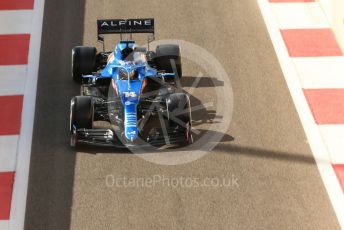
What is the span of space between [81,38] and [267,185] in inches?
183

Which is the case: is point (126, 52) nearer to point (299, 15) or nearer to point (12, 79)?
point (12, 79)

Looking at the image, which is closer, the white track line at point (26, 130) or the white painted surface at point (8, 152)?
the white track line at point (26, 130)

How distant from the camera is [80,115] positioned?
26.9ft

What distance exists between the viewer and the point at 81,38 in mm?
10703

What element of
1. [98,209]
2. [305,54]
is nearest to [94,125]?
[98,209]

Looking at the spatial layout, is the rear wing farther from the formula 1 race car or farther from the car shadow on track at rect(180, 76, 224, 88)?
the car shadow on track at rect(180, 76, 224, 88)

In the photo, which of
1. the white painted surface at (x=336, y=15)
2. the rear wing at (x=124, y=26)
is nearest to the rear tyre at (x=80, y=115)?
the rear wing at (x=124, y=26)

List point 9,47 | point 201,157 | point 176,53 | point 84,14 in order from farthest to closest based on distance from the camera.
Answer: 1. point 84,14
2. point 9,47
3. point 176,53
4. point 201,157

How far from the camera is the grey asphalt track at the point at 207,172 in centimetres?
758

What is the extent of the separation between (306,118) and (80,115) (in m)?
3.58

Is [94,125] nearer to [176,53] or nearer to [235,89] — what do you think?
[176,53]

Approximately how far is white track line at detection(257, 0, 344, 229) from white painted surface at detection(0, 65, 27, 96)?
4504 mm

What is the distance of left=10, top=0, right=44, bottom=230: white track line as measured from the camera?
7.64 meters

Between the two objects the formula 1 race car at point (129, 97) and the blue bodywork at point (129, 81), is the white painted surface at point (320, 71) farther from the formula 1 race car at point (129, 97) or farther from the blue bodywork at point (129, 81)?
the blue bodywork at point (129, 81)
